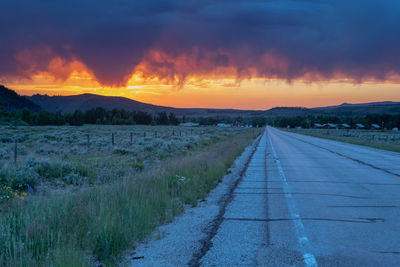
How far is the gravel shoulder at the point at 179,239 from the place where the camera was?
4754 mm

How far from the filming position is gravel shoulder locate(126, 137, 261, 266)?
187 inches

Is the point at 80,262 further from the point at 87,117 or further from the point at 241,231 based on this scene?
the point at 87,117

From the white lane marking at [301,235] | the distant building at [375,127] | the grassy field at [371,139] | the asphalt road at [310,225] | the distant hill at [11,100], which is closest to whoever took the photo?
the white lane marking at [301,235]

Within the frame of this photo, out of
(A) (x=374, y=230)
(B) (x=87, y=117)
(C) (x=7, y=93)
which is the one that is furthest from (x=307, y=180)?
(C) (x=7, y=93)

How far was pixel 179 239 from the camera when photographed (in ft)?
18.5

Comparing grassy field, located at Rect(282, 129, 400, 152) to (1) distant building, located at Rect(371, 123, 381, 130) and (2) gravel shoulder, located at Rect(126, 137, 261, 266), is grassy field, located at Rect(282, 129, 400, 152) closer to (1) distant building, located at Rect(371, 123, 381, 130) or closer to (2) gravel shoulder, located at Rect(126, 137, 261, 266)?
(2) gravel shoulder, located at Rect(126, 137, 261, 266)

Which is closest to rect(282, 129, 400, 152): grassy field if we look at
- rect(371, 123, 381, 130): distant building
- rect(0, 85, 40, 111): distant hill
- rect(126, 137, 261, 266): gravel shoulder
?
rect(126, 137, 261, 266): gravel shoulder

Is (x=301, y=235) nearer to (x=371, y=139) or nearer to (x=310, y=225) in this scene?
(x=310, y=225)

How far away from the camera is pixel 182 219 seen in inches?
276

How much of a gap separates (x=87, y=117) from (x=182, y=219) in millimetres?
140760

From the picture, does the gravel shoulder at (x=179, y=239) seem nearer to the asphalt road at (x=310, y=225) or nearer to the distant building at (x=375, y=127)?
the asphalt road at (x=310, y=225)

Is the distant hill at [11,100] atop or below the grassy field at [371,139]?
atop

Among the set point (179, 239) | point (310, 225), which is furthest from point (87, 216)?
→ point (310, 225)

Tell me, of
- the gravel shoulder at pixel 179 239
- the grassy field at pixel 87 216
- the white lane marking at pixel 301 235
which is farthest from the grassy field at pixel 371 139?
the gravel shoulder at pixel 179 239
